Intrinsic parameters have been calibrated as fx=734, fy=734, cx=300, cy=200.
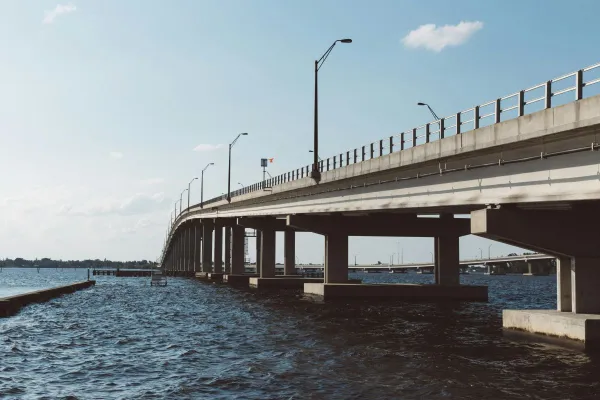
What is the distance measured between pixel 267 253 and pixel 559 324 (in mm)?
61798

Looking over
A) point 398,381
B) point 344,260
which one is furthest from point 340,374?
point 344,260

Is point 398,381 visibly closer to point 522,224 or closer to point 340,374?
point 340,374

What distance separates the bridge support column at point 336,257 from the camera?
65938mm

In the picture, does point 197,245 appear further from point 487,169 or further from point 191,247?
point 487,169

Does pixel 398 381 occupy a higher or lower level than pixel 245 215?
lower

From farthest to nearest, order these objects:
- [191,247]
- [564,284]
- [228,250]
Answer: [191,247], [228,250], [564,284]

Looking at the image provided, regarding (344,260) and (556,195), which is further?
(344,260)

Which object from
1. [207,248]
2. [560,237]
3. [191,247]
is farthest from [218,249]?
[560,237]

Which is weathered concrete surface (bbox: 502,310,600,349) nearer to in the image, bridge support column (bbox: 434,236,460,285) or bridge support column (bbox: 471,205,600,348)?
bridge support column (bbox: 471,205,600,348)

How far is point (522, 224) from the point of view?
3322cm

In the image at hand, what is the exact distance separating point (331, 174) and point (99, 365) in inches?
1235

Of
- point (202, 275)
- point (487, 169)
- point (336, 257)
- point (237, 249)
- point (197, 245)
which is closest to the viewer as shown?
point (487, 169)

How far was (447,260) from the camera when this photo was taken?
67.6m

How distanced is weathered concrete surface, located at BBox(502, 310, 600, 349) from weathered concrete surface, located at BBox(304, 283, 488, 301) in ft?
90.6
